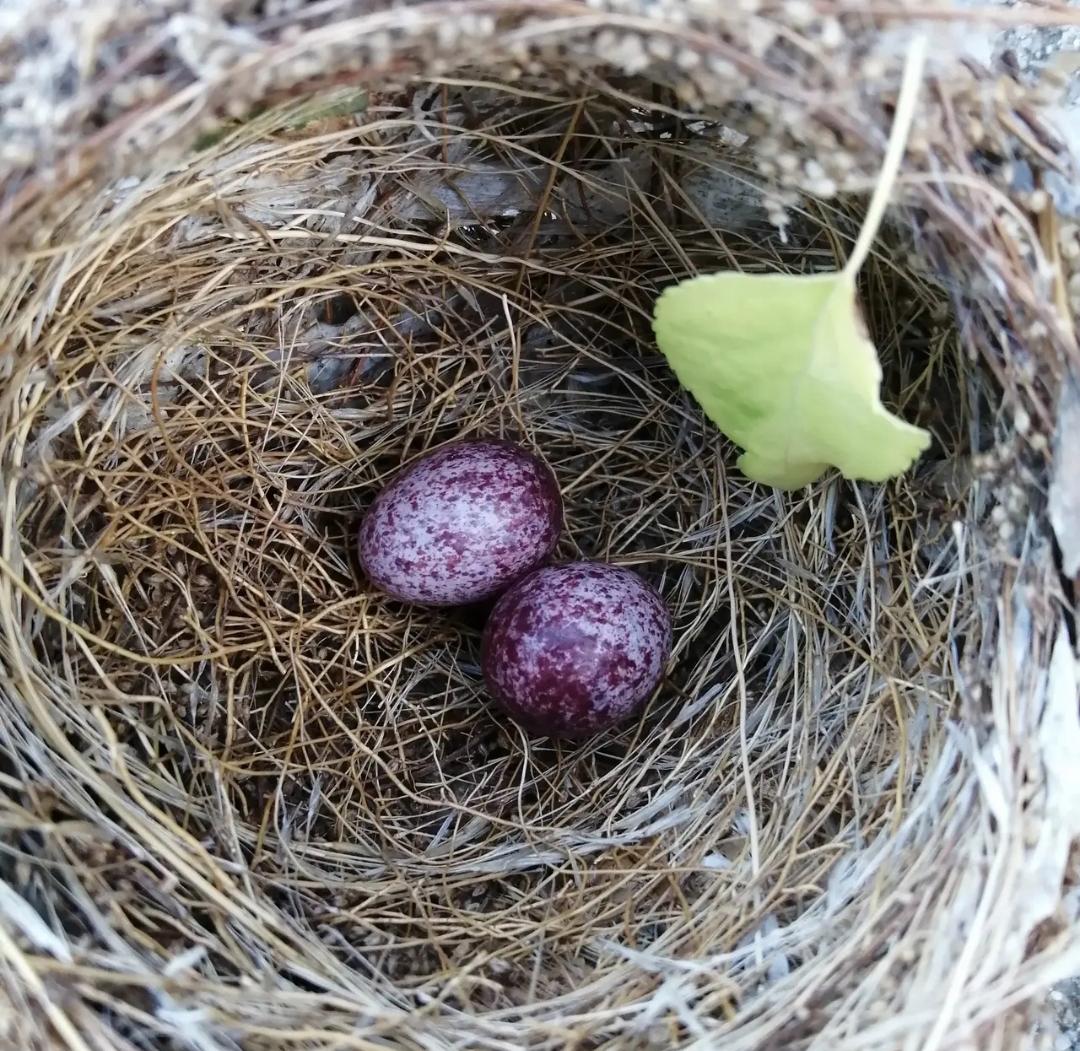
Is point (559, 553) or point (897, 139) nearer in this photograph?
point (897, 139)

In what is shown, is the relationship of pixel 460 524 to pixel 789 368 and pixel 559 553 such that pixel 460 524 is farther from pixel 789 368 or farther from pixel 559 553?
pixel 789 368

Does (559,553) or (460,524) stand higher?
(460,524)

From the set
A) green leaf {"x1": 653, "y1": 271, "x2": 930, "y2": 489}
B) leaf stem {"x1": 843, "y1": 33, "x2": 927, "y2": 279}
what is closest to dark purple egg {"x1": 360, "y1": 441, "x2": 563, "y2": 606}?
green leaf {"x1": 653, "y1": 271, "x2": 930, "y2": 489}

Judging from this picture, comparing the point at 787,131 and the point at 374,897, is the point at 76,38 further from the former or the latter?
the point at 374,897

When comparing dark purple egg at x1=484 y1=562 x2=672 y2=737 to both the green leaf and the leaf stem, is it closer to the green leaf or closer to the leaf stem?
the green leaf

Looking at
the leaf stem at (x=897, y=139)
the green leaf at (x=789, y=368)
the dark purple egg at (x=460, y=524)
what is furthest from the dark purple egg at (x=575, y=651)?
the leaf stem at (x=897, y=139)

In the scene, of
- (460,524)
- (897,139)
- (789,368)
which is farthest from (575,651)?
(897,139)

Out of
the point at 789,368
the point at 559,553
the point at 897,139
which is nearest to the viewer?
the point at 897,139
